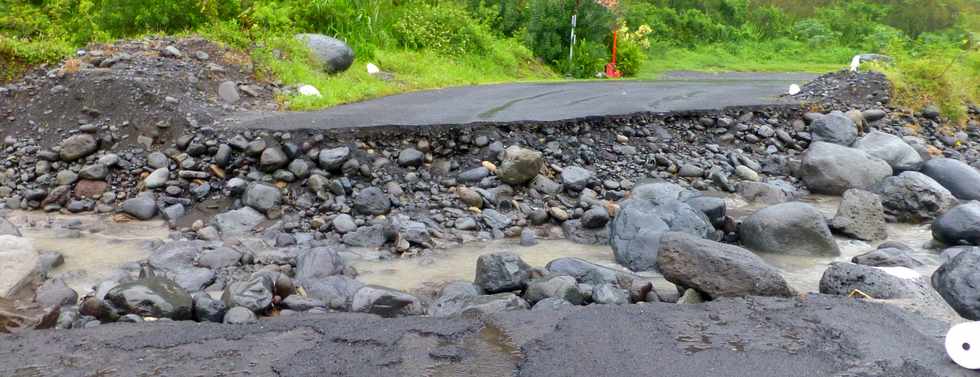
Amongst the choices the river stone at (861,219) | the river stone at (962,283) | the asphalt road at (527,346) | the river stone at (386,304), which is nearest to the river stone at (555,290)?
the asphalt road at (527,346)

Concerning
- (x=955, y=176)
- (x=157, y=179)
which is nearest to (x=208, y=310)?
(x=157, y=179)

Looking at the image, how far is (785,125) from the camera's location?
1135 cm

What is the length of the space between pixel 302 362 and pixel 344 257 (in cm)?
307

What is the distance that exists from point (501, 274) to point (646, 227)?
193 centimetres

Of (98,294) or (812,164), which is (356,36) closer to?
(812,164)

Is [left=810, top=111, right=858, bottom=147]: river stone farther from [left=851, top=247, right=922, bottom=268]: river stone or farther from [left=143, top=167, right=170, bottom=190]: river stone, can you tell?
[left=143, top=167, right=170, bottom=190]: river stone

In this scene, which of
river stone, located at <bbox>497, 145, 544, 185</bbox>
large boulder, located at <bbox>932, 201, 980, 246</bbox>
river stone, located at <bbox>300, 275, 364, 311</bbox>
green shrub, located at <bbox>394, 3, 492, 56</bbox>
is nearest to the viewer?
river stone, located at <bbox>300, 275, 364, 311</bbox>

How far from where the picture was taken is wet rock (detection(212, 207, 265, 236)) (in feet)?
24.1

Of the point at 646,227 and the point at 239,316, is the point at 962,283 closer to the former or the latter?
the point at 646,227

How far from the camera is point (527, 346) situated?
4078 mm

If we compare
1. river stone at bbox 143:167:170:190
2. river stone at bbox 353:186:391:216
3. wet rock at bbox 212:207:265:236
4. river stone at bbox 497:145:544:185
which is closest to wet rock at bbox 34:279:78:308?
wet rock at bbox 212:207:265:236

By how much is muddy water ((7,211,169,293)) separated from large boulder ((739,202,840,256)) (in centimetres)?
544

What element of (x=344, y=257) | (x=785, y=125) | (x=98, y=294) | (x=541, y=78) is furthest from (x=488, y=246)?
(x=541, y=78)

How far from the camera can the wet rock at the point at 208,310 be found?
4.67 meters
